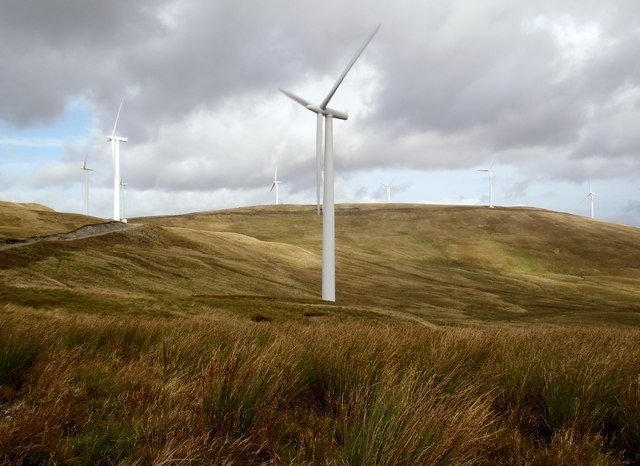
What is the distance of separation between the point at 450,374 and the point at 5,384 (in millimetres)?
5655

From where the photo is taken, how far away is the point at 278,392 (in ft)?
20.9

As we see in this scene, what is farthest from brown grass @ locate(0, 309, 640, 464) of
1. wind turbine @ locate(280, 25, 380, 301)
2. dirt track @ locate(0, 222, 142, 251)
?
dirt track @ locate(0, 222, 142, 251)

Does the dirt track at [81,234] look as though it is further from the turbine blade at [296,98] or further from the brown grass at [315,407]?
the brown grass at [315,407]

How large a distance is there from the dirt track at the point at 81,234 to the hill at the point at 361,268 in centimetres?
351

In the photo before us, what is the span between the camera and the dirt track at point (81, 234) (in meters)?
69.4

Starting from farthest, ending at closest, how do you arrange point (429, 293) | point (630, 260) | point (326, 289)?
1. point (630, 260)
2. point (429, 293)
3. point (326, 289)

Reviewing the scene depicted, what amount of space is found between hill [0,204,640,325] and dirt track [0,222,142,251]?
3.51 meters

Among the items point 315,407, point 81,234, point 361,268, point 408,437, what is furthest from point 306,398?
point 361,268

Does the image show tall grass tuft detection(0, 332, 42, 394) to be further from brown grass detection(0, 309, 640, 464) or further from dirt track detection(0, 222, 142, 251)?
dirt track detection(0, 222, 142, 251)

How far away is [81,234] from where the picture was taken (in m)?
91.4

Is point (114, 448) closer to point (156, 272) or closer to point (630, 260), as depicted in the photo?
point (156, 272)

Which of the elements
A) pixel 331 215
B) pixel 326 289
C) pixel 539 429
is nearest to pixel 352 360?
pixel 539 429

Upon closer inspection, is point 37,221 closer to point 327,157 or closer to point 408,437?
point 327,157

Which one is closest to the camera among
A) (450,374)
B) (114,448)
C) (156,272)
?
(114,448)
